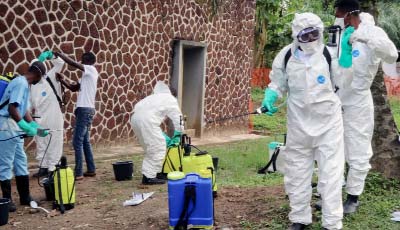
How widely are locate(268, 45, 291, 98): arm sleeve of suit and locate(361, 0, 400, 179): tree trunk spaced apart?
5.51ft

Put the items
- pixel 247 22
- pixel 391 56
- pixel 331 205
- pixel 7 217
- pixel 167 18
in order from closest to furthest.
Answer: pixel 331 205 → pixel 391 56 → pixel 7 217 → pixel 167 18 → pixel 247 22

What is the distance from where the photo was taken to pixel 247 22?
51.6 ft

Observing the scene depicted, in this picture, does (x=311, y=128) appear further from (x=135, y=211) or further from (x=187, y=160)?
(x=135, y=211)

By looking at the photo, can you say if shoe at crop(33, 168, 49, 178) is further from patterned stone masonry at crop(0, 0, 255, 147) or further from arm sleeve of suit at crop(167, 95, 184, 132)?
arm sleeve of suit at crop(167, 95, 184, 132)

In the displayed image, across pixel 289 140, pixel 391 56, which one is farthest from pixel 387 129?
pixel 289 140

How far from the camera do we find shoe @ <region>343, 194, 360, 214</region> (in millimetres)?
5430

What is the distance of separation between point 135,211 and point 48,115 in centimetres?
261

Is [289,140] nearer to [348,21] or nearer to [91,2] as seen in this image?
[348,21]

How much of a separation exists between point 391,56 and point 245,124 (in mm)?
10915

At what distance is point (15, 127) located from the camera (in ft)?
20.6

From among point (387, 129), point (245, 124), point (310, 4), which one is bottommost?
point (245, 124)

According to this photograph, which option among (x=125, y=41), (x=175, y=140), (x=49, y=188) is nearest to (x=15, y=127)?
(x=49, y=188)

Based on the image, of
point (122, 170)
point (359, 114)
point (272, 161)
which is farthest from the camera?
point (272, 161)

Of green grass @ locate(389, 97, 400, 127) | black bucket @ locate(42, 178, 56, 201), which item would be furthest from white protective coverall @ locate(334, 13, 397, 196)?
green grass @ locate(389, 97, 400, 127)
